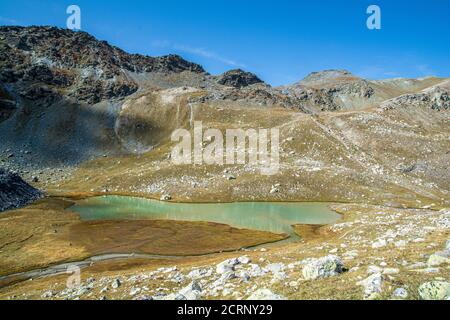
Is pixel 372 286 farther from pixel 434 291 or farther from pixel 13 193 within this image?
pixel 13 193

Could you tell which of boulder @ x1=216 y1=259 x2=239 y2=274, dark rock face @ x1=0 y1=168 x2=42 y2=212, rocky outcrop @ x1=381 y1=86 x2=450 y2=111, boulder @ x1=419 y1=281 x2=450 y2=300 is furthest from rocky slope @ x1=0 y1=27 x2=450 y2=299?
dark rock face @ x1=0 y1=168 x2=42 y2=212

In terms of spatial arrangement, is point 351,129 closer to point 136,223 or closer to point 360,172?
point 360,172

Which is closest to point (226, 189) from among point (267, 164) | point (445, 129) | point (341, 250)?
point (267, 164)

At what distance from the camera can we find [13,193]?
3954 inches

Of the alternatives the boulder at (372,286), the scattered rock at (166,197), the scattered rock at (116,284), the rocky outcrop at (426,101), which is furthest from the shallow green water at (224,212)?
the rocky outcrop at (426,101)

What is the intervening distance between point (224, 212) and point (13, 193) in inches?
2368

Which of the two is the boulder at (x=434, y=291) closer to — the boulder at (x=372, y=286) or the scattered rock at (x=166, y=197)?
the boulder at (x=372, y=286)

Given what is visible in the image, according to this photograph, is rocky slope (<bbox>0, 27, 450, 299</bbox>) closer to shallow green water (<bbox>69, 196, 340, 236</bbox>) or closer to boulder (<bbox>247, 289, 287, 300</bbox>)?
boulder (<bbox>247, 289, 287, 300</bbox>)

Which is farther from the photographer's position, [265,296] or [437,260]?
[437,260]

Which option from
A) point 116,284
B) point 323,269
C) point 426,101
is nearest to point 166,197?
point 116,284

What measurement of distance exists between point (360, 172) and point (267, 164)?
30.0 meters

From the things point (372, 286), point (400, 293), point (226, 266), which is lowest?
point (226, 266)

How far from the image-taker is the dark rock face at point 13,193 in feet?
309

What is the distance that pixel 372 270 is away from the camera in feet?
69.2
